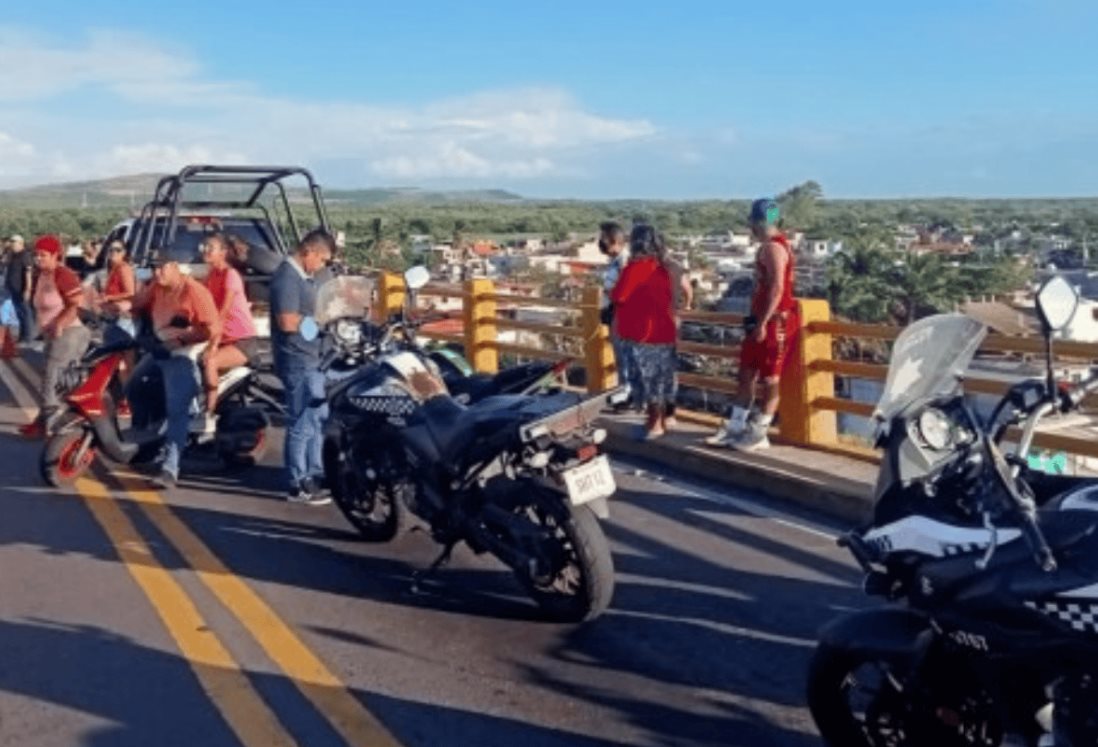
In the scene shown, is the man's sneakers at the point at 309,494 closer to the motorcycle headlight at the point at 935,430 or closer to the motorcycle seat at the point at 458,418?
the motorcycle seat at the point at 458,418

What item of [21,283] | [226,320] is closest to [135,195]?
[21,283]

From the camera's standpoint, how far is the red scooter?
10.2m

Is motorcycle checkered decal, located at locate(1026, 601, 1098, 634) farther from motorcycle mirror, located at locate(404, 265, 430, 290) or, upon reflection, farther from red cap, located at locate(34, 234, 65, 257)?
red cap, located at locate(34, 234, 65, 257)

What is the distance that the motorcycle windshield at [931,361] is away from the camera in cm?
430

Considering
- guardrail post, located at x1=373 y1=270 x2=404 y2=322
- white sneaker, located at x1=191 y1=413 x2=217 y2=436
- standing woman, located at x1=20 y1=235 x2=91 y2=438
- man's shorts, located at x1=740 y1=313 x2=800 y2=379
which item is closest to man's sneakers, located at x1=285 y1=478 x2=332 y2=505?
white sneaker, located at x1=191 y1=413 x2=217 y2=436

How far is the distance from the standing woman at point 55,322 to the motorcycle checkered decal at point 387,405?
16.7 feet

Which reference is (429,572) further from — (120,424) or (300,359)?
(120,424)

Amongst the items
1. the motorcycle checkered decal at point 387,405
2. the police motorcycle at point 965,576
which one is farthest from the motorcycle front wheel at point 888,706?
the motorcycle checkered decal at point 387,405

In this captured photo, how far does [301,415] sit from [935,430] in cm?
571

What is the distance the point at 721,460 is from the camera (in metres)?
9.95

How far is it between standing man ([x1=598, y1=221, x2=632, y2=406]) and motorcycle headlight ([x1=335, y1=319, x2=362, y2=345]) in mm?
2687

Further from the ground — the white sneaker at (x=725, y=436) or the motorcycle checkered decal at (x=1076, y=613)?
the motorcycle checkered decal at (x=1076, y=613)

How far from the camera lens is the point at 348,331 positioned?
868 centimetres

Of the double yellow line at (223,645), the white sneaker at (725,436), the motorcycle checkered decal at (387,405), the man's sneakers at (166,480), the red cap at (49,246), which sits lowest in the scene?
the man's sneakers at (166,480)
